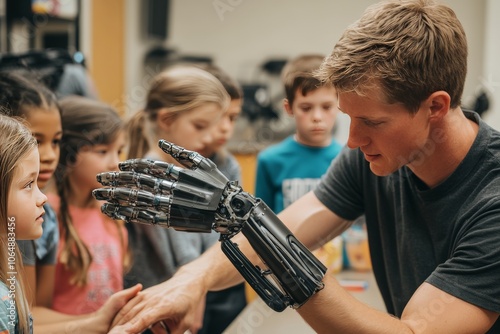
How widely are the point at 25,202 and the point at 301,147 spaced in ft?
4.67

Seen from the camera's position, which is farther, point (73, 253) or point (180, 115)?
point (180, 115)

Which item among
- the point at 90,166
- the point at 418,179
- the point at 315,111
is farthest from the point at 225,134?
the point at 418,179

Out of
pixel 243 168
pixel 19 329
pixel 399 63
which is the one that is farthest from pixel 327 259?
pixel 243 168

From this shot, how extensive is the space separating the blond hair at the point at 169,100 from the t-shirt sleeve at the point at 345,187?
0.75 meters

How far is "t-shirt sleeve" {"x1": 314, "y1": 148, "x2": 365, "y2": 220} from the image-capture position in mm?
1586

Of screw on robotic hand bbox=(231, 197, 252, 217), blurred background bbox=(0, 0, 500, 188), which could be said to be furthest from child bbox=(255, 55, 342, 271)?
blurred background bbox=(0, 0, 500, 188)

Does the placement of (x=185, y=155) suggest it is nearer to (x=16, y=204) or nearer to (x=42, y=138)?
(x=16, y=204)

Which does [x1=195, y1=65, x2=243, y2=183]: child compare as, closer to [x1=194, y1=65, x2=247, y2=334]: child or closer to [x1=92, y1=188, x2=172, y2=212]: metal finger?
[x1=194, y1=65, x2=247, y2=334]: child

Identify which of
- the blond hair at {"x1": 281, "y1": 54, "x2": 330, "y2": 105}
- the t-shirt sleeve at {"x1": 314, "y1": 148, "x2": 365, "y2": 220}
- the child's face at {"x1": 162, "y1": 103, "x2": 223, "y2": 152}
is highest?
the blond hair at {"x1": 281, "y1": 54, "x2": 330, "y2": 105}

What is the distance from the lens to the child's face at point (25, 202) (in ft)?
3.95

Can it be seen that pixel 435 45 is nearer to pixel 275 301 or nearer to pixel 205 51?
pixel 275 301

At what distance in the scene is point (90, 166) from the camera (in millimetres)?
1912

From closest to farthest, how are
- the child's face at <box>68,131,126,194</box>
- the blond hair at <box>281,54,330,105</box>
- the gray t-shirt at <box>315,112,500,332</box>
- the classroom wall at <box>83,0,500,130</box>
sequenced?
the gray t-shirt at <box>315,112,500,332</box> < the child's face at <box>68,131,126,194</box> < the blond hair at <box>281,54,330,105</box> < the classroom wall at <box>83,0,500,130</box>

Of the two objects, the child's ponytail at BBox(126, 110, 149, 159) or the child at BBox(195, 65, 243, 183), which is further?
the child at BBox(195, 65, 243, 183)
